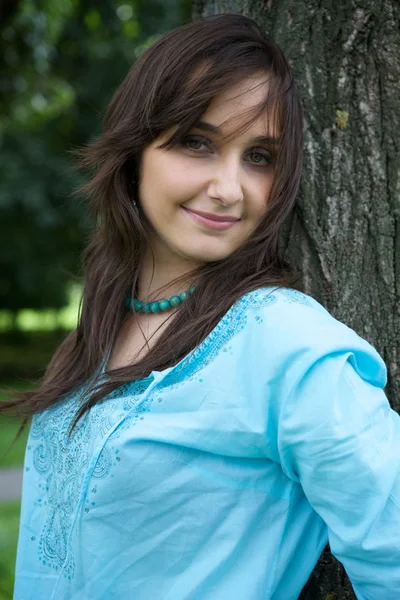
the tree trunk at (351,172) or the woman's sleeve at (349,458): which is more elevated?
the tree trunk at (351,172)

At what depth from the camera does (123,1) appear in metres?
10.0

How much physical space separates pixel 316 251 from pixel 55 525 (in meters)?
0.98

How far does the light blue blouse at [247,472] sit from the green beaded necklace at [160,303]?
0.30 meters

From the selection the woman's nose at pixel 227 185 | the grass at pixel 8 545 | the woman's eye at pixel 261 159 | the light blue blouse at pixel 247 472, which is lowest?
the grass at pixel 8 545

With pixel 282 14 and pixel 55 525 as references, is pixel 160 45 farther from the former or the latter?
pixel 55 525

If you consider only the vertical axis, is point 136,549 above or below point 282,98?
below

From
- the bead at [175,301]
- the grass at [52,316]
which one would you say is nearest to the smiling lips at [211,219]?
the bead at [175,301]

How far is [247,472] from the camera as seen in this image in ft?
5.13

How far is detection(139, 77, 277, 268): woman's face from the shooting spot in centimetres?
174

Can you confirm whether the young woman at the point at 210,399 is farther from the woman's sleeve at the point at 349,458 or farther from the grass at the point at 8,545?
the grass at the point at 8,545

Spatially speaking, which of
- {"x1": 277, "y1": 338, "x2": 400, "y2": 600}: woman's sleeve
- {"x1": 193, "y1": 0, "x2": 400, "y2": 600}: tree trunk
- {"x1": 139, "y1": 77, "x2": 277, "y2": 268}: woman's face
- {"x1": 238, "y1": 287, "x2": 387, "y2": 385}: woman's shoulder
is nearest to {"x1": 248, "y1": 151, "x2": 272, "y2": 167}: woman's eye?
{"x1": 139, "y1": 77, "x2": 277, "y2": 268}: woman's face

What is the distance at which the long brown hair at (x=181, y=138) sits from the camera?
Answer: 1.75 m

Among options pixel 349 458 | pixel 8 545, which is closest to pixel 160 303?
pixel 349 458

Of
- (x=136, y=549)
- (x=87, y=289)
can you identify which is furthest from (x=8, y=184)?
(x=136, y=549)
